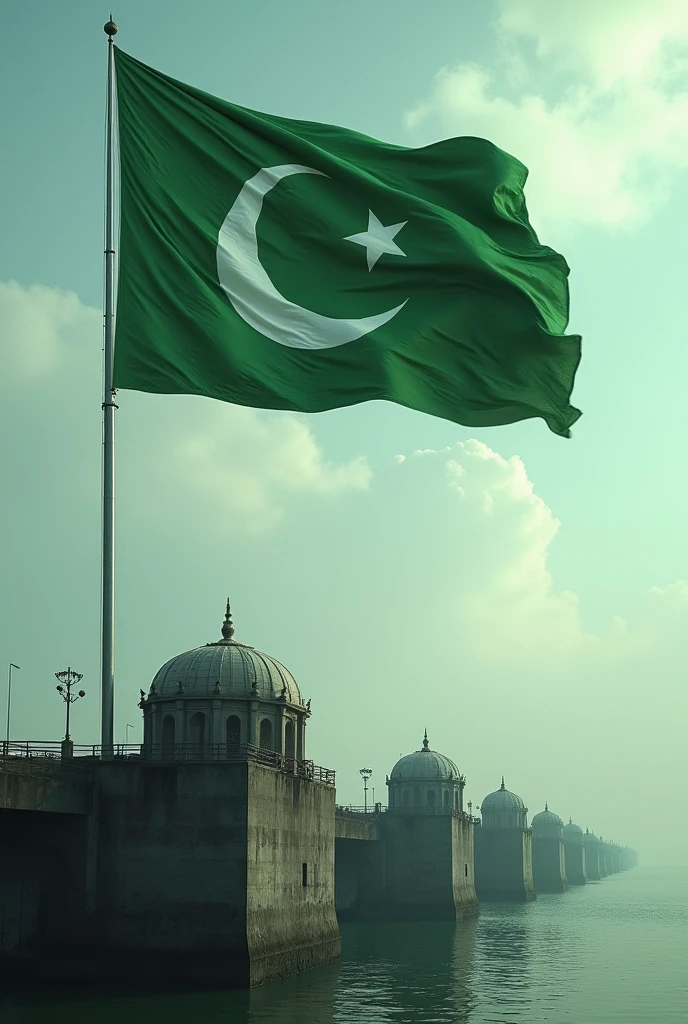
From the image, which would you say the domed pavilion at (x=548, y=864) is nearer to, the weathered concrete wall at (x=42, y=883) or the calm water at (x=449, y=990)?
the calm water at (x=449, y=990)

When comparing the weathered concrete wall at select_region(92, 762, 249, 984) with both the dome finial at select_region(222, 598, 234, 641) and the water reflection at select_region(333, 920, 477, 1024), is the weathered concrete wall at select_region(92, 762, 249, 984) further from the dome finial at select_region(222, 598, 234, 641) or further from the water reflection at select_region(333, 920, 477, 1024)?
the dome finial at select_region(222, 598, 234, 641)

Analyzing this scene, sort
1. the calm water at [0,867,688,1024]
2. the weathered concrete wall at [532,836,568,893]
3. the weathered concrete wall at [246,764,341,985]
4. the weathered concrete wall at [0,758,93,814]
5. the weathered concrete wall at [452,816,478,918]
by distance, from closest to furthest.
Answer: the calm water at [0,867,688,1024] < the weathered concrete wall at [0,758,93,814] < the weathered concrete wall at [246,764,341,985] < the weathered concrete wall at [452,816,478,918] < the weathered concrete wall at [532,836,568,893]

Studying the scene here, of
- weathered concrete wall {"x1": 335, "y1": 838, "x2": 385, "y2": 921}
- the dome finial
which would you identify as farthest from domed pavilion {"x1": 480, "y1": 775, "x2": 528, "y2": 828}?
the dome finial

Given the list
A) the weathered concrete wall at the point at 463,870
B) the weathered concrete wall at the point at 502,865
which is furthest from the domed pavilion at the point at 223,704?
the weathered concrete wall at the point at 502,865

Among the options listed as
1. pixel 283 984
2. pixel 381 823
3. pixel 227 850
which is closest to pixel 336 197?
pixel 227 850

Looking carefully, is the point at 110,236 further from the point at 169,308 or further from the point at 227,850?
the point at 227,850

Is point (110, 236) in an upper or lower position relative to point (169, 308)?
upper
